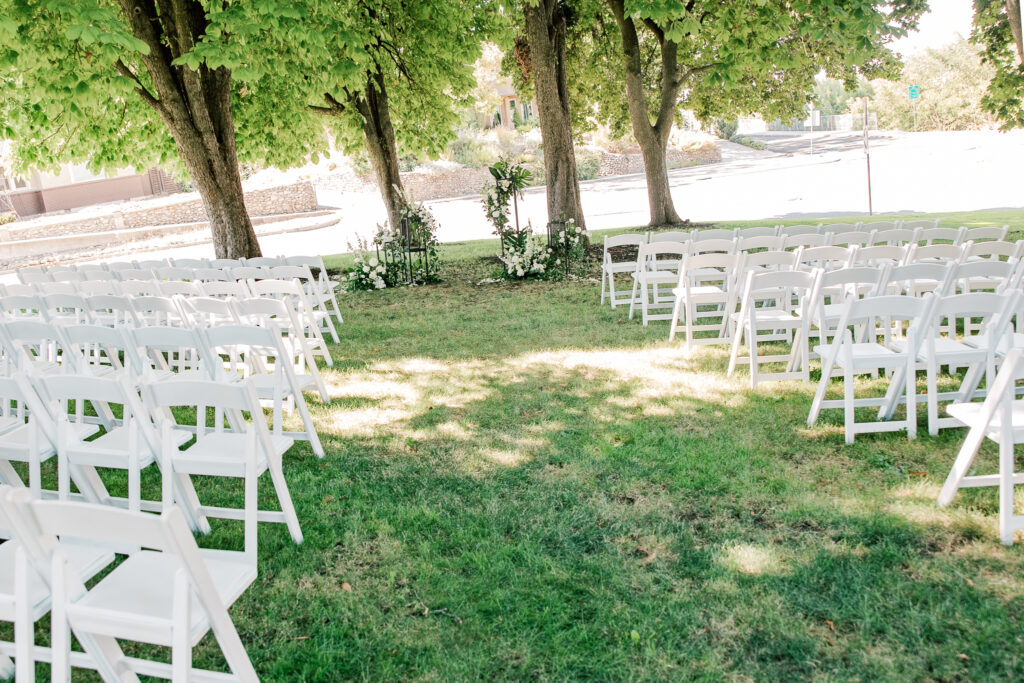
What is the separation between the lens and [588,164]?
40.8 m

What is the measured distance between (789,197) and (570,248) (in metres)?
15.7

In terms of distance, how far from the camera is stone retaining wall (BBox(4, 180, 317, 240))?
30312mm

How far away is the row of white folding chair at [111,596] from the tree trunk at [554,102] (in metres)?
11.7

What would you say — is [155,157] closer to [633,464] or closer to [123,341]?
[123,341]

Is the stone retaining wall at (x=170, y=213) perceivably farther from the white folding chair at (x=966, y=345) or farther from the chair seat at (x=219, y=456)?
the white folding chair at (x=966, y=345)

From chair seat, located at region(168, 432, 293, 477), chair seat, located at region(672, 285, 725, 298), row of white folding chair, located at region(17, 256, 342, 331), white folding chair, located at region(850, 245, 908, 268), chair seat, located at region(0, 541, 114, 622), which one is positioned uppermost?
row of white folding chair, located at region(17, 256, 342, 331)

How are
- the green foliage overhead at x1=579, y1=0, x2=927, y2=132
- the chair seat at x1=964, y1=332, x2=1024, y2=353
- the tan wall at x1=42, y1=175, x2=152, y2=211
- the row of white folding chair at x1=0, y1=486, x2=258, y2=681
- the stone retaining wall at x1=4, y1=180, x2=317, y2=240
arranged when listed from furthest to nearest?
the tan wall at x1=42, y1=175, x2=152, y2=211
the stone retaining wall at x1=4, y1=180, x2=317, y2=240
the green foliage overhead at x1=579, y1=0, x2=927, y2=132
the chair seat at x1=964, y1=332, x2=1024, y2=353
the row of white folding chair at x1=0, y1=486, x2=258, y2=681

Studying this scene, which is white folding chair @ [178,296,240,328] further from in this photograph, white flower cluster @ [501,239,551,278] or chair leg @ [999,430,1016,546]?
white flower cluster @ [501,239,551,278]

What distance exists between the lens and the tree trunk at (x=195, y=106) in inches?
457

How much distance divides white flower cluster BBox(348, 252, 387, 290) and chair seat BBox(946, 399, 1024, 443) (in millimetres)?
9927

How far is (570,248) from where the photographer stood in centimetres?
1283

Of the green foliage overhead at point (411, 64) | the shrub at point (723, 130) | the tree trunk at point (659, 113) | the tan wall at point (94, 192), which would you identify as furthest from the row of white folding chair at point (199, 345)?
the shrub at point (723, 130)

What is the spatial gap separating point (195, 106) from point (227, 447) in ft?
32.3

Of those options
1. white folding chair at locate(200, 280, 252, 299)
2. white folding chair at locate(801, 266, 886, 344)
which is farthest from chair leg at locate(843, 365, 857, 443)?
white folding chair at locate(200, 280, 252, 299)
